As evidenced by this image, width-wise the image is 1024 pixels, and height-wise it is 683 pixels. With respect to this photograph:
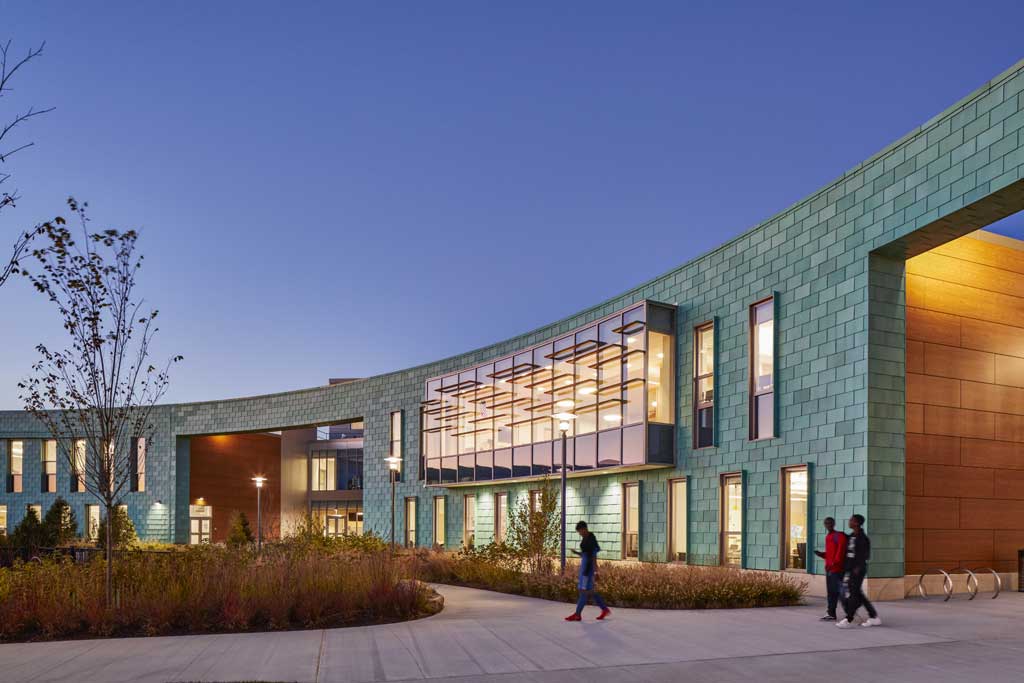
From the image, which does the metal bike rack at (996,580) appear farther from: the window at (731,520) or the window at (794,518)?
the window at (731,520)

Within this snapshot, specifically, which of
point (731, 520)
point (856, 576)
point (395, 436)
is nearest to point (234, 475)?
point (395, 436)

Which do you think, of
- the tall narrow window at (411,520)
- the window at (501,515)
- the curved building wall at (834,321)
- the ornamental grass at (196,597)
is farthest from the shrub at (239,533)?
Answer: the ornamental grass at (196,597)

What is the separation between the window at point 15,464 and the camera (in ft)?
167

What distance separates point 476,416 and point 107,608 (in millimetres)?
21538

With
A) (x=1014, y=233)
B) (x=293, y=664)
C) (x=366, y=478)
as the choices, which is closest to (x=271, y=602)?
(x=293, y=664)

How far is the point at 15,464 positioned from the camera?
51.3 m

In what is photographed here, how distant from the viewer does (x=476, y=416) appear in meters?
34.4

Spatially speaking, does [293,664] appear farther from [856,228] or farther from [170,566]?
[856,228]

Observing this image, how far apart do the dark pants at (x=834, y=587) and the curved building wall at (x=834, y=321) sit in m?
3.49

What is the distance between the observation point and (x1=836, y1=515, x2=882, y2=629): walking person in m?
13.9

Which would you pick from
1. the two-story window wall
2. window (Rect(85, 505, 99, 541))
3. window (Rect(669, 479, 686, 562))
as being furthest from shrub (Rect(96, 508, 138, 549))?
window (Rect(669, 479, 686, 562))

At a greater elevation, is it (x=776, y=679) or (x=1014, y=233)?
(x=1014, y=233)

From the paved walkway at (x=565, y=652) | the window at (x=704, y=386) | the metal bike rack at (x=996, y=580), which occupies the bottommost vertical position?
the metal bike rack at (x=996, y=580)

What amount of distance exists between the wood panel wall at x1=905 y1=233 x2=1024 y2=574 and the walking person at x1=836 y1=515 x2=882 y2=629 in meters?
4.99
